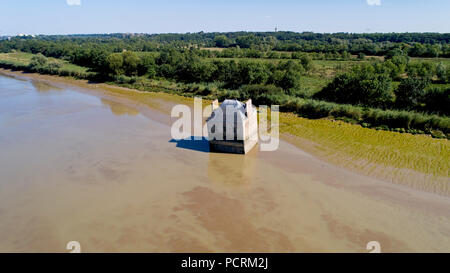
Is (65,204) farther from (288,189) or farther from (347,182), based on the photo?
(347,182)

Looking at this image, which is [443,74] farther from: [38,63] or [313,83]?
[38,63]

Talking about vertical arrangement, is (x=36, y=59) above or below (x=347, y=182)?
above

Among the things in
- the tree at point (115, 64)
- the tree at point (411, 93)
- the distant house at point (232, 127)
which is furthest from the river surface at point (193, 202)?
the tree at point (115, 64)

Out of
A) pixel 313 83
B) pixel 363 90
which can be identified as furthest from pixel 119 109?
pixel 313 83

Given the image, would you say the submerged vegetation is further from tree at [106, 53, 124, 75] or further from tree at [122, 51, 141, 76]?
tree at [122, 51, 141, 76]

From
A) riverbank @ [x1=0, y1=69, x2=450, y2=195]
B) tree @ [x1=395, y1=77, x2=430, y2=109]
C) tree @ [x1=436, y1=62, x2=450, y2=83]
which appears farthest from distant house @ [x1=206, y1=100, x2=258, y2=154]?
tree @ [x1=436, y1=62, x2=450, y2=83]
